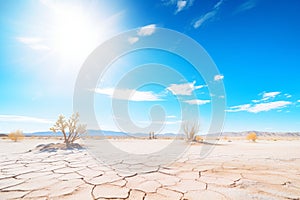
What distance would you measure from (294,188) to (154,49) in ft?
32.8

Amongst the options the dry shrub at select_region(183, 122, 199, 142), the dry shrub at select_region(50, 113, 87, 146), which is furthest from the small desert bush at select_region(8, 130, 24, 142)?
the dry shrub at select_region(183, 122, 199, 142)

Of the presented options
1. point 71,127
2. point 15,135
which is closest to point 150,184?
point 71,127

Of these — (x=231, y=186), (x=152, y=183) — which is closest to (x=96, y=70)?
(x=152, y=183)

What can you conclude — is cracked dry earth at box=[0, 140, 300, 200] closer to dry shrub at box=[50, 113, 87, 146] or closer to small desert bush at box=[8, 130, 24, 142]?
dry shrub at box=[50, 113, 87, 146]

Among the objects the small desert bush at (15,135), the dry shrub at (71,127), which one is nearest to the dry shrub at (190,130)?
the dry shrub at (71,127)

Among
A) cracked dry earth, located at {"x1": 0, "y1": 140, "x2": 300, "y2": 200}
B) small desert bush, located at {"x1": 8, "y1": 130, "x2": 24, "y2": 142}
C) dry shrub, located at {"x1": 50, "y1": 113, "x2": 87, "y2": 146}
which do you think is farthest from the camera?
small desert bush, located at {"x1": 8, "y1": 130, "x2": 24, "y2": 142}

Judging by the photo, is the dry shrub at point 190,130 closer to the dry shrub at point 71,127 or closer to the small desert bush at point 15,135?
the dry shrub at point 71,127

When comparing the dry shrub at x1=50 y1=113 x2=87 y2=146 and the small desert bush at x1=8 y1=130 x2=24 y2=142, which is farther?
the small desert bush at x1=8 y1=130 x2=24 y2=142

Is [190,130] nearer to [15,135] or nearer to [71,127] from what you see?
[71,127]

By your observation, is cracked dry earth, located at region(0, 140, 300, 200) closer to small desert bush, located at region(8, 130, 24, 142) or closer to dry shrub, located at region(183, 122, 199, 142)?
dry shrub, located at region(183, 122, 199, 142)

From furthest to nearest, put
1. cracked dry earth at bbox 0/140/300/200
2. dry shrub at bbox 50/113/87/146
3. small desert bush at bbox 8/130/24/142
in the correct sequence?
small desert bush at bbox 8/130/24/142 < dry shrub at bbox 50/113/87/146 < cracked dry earth at bbox 0/140/300/200

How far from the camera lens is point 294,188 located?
290 centimetres

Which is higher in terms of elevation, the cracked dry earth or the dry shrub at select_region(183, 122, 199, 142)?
the dry shrub at select_region(183, 122, 199, 142)

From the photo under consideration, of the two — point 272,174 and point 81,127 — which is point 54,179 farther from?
point 81,127
